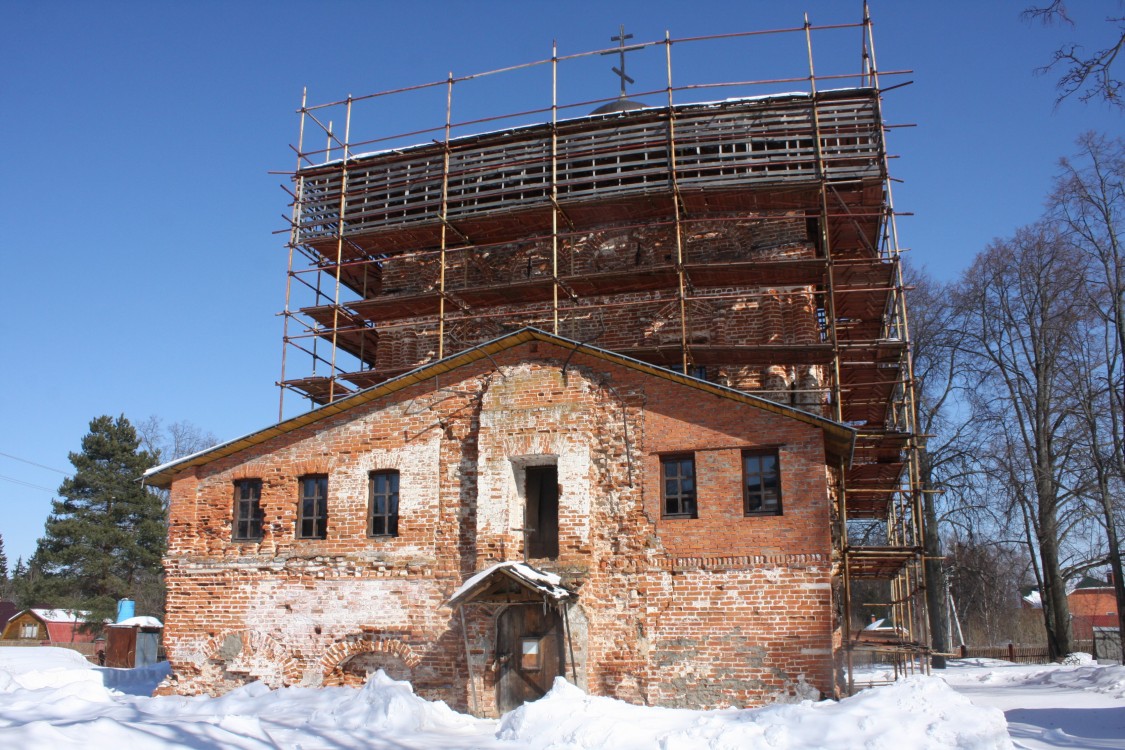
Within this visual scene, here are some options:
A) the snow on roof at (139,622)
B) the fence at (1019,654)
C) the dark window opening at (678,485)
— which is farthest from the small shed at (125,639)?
the fence at (1019,654)

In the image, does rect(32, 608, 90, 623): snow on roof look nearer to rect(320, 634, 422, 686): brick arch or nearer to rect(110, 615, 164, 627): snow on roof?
rect(110, 615, 164, 627): snow on roof

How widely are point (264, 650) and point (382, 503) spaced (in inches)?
118

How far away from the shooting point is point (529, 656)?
1363 cm

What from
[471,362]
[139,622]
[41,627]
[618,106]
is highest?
[618,106]

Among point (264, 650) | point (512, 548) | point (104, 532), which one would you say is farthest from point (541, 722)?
point (104, 532)

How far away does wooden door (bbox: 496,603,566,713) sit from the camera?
13.5 metres

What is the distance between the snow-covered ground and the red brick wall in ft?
3.86

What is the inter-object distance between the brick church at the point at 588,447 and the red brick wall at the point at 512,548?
0.04 meters

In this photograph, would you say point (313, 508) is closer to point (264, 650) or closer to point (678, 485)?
point (264, 650)

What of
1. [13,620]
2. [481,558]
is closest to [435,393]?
[481,558]

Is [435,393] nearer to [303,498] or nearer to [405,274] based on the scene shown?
[303,498]

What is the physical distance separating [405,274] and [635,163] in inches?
249

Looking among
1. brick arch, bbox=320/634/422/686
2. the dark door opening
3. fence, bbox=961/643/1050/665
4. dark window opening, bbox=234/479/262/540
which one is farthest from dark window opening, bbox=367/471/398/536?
fence, bbox=961/643/1050/665

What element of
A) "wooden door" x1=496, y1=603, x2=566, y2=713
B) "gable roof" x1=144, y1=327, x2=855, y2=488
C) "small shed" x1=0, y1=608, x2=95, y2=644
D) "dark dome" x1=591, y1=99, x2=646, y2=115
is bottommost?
"small shed" x1=0, y1=608, x2=95, y2=644
